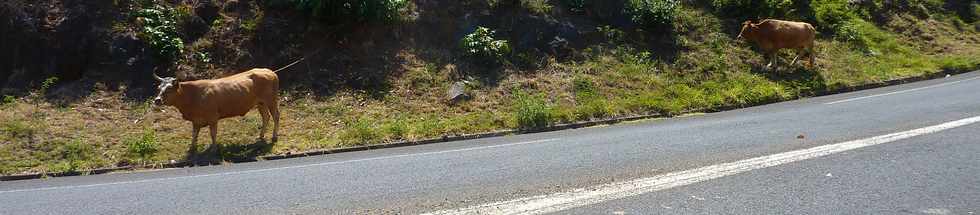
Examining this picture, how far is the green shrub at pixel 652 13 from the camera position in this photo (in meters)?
17.6

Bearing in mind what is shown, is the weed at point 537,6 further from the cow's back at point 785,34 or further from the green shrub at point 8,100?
the green shrub at point 8,100

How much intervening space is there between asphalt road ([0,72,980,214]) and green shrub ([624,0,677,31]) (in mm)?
7299

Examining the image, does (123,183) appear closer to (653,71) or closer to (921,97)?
(653,71)

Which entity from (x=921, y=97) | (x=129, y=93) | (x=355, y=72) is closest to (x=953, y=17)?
(x=921, y=97)

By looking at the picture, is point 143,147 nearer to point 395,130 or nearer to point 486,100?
point 395,130

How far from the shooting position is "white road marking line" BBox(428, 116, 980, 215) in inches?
212

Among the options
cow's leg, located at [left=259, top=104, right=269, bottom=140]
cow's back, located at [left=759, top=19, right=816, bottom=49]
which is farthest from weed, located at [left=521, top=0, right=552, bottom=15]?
cow's leg, located at [left=259, top=104, right=269, bottom=140]

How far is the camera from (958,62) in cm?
1908

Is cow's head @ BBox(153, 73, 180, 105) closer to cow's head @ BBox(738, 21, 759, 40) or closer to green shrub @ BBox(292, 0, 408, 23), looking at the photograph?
green shrub @ BBox(292, 0, 408, 23)

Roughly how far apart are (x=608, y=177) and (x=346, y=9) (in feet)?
31.3

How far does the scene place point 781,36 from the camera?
1670cm

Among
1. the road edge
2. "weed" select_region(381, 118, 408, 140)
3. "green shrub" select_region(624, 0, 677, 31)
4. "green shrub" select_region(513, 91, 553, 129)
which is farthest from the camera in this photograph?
"green shrub" select_region(624, 0, 677, 31)

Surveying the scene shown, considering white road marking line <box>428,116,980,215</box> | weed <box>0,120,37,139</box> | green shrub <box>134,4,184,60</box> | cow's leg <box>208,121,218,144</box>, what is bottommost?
white road marking line <box>428,116,980,215</box>

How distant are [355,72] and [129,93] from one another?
13.8ft
